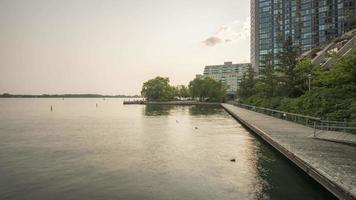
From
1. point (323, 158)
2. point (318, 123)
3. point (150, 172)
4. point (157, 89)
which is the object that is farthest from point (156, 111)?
point (323, 158)

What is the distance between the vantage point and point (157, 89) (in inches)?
5763

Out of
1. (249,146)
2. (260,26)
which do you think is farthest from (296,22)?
(249,146)

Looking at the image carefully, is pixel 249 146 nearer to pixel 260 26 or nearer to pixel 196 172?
pixel 196 172

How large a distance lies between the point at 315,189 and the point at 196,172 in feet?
19.7

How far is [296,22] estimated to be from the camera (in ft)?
495

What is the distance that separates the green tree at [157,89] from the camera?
146625 millimetres

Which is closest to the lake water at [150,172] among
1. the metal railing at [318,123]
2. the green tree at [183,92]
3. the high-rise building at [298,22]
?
the metal railing at [318,123]

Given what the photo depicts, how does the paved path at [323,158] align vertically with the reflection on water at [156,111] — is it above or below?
above

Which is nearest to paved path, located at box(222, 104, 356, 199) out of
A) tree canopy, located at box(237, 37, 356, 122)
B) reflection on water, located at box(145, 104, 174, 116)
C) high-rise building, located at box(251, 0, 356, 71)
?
tree canopy, located at box(237, 37, 356, 122)

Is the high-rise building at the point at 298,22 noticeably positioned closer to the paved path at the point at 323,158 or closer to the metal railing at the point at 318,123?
the metal railing at the point at 318,123

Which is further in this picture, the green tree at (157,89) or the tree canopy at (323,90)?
the green tree at (157,89)

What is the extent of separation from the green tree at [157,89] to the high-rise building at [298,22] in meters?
48.8

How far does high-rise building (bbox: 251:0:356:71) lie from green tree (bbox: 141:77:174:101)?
48.8m

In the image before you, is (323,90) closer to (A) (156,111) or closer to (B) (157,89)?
(A) (156,111)
